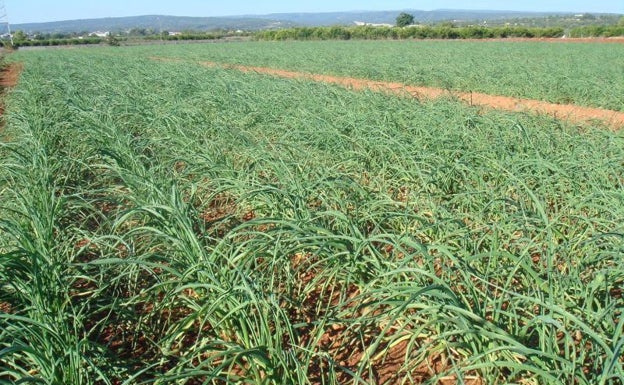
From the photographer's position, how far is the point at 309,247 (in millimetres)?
2480

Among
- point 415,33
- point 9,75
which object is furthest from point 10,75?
point 415,33

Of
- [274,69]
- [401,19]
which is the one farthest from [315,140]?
[401,19]

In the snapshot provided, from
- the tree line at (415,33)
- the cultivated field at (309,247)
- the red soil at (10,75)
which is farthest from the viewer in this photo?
the tree line at (415,33)

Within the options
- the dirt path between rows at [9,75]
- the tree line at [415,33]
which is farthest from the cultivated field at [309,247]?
the tree line at [415,33]

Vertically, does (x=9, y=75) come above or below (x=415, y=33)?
below

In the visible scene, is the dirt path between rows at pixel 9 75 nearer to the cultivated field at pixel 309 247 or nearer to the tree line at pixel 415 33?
the cultivated field at pixel 309 247

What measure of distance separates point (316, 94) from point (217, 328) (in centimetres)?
607

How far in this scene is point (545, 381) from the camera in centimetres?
172

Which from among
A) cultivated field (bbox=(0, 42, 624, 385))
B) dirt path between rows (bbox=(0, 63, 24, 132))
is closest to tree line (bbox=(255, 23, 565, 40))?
dirt path between rows (bbox=(0, 63, 24, 132))

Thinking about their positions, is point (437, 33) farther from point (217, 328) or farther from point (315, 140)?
point (217, 328)

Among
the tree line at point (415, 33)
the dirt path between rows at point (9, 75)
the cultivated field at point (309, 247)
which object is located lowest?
the cultivated field at point (309, 247)

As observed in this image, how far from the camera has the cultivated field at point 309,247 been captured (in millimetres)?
1906

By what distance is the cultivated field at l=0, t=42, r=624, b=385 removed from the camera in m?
1.91

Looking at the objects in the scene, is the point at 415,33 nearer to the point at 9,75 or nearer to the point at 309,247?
the point at 9,75
